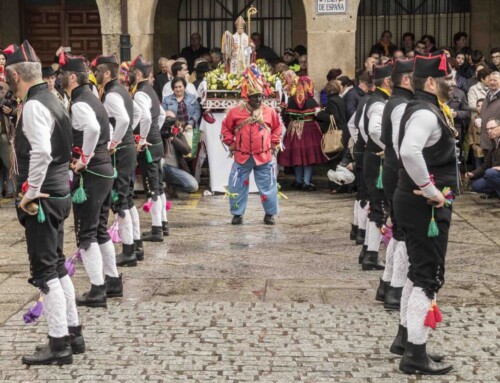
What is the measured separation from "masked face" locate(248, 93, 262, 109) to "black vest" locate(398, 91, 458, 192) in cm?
596

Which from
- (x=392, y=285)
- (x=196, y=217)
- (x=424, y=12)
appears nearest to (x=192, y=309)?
(x=392, y=285)

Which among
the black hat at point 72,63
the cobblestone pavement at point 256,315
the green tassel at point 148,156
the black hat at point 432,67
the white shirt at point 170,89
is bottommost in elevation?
the cobblestone pavement at point 256,315

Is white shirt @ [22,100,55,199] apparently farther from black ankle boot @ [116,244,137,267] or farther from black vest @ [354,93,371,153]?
black vest @ [354,93,371,153]

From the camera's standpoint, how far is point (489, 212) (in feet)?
43.6

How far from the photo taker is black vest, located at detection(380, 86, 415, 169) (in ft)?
26.0

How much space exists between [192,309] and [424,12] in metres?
12.9

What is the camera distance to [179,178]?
1458 centimetres

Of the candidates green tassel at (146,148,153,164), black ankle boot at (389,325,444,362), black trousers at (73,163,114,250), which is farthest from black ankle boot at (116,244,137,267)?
black ankle boot at (389,325,444,362)

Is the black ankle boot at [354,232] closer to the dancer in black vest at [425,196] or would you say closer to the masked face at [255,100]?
the masked face at [255,100]

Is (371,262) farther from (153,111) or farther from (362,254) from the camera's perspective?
(153,111)

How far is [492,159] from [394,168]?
19.6 feet

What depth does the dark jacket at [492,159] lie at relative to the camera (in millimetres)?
13750

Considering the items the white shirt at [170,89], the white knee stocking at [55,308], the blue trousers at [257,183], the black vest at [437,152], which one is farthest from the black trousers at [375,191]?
the white shirt at [170,89]

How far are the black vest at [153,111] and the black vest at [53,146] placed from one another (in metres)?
3.97
